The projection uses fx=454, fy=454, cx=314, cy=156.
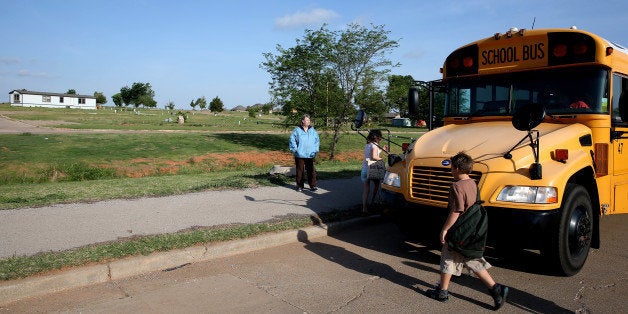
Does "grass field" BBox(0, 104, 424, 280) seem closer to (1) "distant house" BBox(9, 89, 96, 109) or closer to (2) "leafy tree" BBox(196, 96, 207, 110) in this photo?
(2) "leafy tree" BBox(196, 96, 207, 110)

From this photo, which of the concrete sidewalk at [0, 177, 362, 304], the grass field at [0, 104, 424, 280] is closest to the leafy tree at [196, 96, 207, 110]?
the grass field at [0, 104, 424, 280]

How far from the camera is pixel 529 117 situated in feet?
15.3

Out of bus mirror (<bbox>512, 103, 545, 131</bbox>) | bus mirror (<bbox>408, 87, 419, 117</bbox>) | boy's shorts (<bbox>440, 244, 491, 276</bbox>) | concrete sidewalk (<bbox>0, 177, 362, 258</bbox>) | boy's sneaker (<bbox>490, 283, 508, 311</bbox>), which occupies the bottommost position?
boy's sneaker (<bbox>490, 283, 508, 311</bbox>)

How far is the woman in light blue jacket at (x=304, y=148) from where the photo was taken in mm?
9742

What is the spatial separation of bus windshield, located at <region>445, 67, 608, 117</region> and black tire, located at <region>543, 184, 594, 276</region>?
127cm

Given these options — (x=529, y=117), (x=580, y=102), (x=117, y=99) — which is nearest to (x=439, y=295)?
(x=529, y=117)

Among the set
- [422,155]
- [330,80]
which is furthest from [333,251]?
[330,80]

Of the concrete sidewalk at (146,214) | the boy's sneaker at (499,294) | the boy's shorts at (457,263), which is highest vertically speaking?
the boy's shorts at (457,263)

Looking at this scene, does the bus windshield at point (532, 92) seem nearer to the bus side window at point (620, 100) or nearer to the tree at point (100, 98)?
the bus side window at point (620, 100)

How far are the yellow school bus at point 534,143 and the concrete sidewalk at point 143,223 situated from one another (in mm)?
2265

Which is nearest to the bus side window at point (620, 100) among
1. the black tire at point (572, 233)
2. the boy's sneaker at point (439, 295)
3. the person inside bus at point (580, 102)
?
the person inside bus at point (580, 102)

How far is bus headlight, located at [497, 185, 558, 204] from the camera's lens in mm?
4539

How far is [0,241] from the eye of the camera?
5.57m

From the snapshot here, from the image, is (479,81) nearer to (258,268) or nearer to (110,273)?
(258,268)
